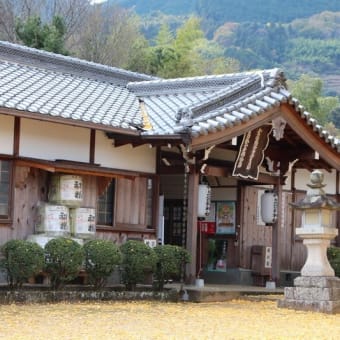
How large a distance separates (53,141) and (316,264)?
5621 millimetres

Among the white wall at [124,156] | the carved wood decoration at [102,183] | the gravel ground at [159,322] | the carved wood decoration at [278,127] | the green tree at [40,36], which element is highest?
the green tree at [40,36]

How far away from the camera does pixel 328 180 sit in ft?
71.6

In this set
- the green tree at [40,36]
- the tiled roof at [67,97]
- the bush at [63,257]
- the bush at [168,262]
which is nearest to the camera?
the bush at [63,257]

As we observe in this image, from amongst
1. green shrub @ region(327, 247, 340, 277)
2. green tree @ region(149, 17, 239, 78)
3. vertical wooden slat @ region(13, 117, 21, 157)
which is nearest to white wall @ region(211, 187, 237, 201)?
green shrub @ region(327, 247, 340, 277)

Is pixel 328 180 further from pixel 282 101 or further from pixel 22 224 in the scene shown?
pixel 22 224

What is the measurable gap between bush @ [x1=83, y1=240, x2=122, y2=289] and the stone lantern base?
10.6 ft

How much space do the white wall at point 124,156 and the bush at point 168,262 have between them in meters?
2.19

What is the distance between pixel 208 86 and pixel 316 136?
2.80 meters

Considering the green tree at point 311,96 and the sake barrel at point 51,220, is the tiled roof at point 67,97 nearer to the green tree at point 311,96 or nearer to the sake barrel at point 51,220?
the sake barrel at point 51,220

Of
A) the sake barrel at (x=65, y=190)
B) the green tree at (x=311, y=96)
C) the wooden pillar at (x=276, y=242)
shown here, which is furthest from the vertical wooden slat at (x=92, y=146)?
the green tree at (x=311, y=96)

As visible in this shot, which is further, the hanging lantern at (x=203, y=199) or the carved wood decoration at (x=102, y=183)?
the hanging lantern at (x=203, y=199)

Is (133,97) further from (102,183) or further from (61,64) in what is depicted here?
(102,183)

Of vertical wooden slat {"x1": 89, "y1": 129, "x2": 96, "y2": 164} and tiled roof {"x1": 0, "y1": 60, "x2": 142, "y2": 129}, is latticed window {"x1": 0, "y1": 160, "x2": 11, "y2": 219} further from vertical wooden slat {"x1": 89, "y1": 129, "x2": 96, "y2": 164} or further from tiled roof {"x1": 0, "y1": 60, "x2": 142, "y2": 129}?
vertical wooden slat {"x1": 89, "y1": 129, "x2": 96, "y2": 164}

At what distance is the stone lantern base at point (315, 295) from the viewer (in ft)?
43.2
